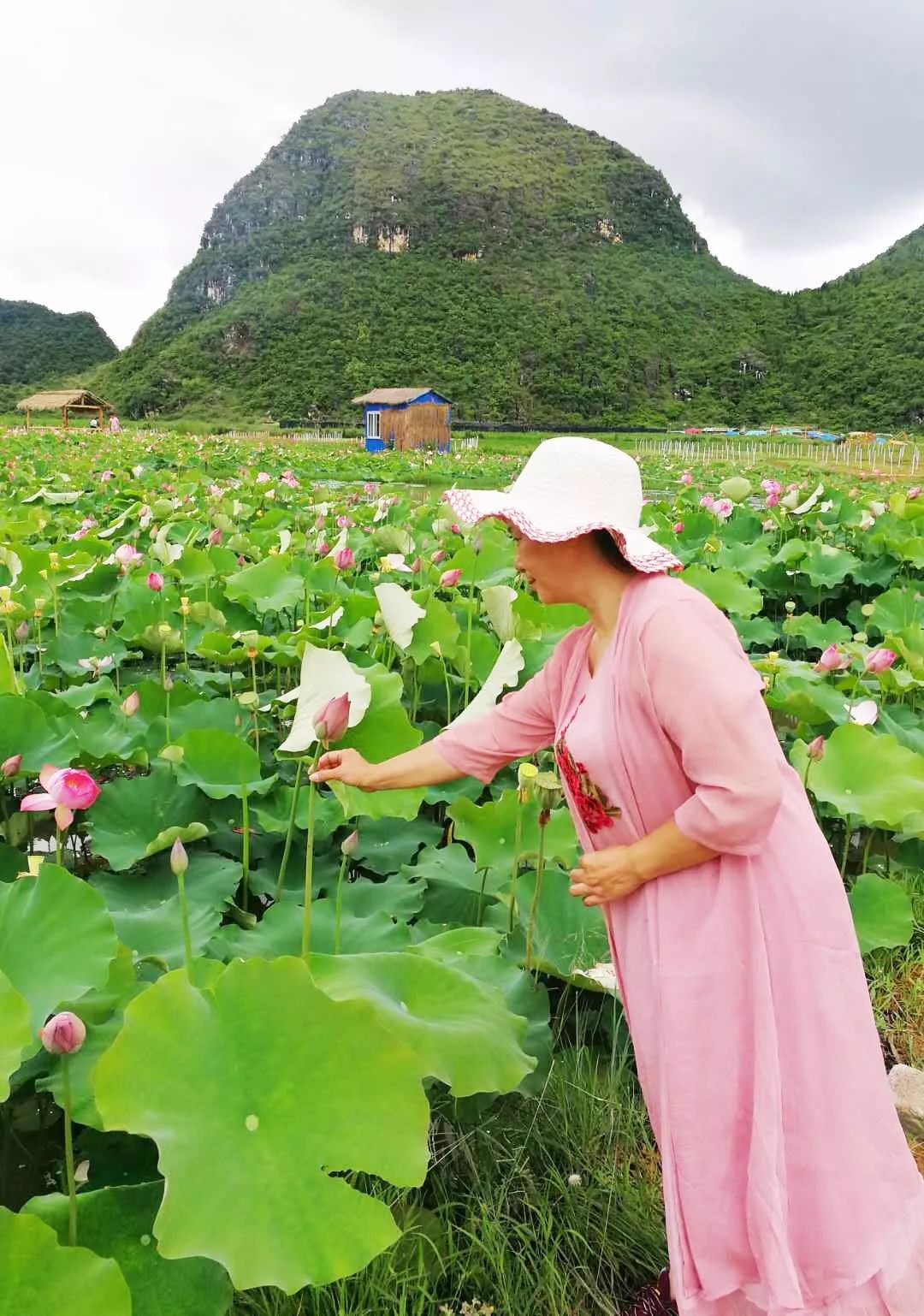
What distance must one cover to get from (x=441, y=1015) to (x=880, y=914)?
1.22 meters

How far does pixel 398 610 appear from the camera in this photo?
1841 millimetres

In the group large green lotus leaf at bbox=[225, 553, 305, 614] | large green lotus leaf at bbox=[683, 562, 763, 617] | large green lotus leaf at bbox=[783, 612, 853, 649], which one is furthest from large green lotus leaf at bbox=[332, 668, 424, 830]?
large green lotus leaf at bbox=[783, 612, 853, 649]

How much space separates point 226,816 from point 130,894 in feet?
0.90

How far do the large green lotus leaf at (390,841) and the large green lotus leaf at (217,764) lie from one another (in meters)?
0.26

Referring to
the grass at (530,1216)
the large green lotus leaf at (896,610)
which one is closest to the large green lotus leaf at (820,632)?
the large green lotus leaf at (896,610)

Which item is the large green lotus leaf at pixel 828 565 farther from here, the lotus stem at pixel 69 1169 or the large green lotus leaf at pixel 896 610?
the lotus stem at pixel 69 1169

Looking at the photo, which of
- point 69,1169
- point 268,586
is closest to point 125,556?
point 268,586

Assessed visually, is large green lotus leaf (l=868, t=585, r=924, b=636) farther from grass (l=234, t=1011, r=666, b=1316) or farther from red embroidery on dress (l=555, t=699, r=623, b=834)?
red embroidery on dress (l=555, t=699, r=623, b=834)

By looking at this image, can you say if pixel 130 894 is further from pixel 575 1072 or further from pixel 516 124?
pixel 516 124

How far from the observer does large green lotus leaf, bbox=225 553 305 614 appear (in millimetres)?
2885

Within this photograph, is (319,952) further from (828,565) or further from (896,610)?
(828,565)

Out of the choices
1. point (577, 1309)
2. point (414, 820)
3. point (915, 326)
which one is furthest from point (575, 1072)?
point (915, 326)

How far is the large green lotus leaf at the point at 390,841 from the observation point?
1.93m

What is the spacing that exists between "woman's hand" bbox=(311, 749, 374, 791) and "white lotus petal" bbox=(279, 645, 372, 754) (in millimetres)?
84
